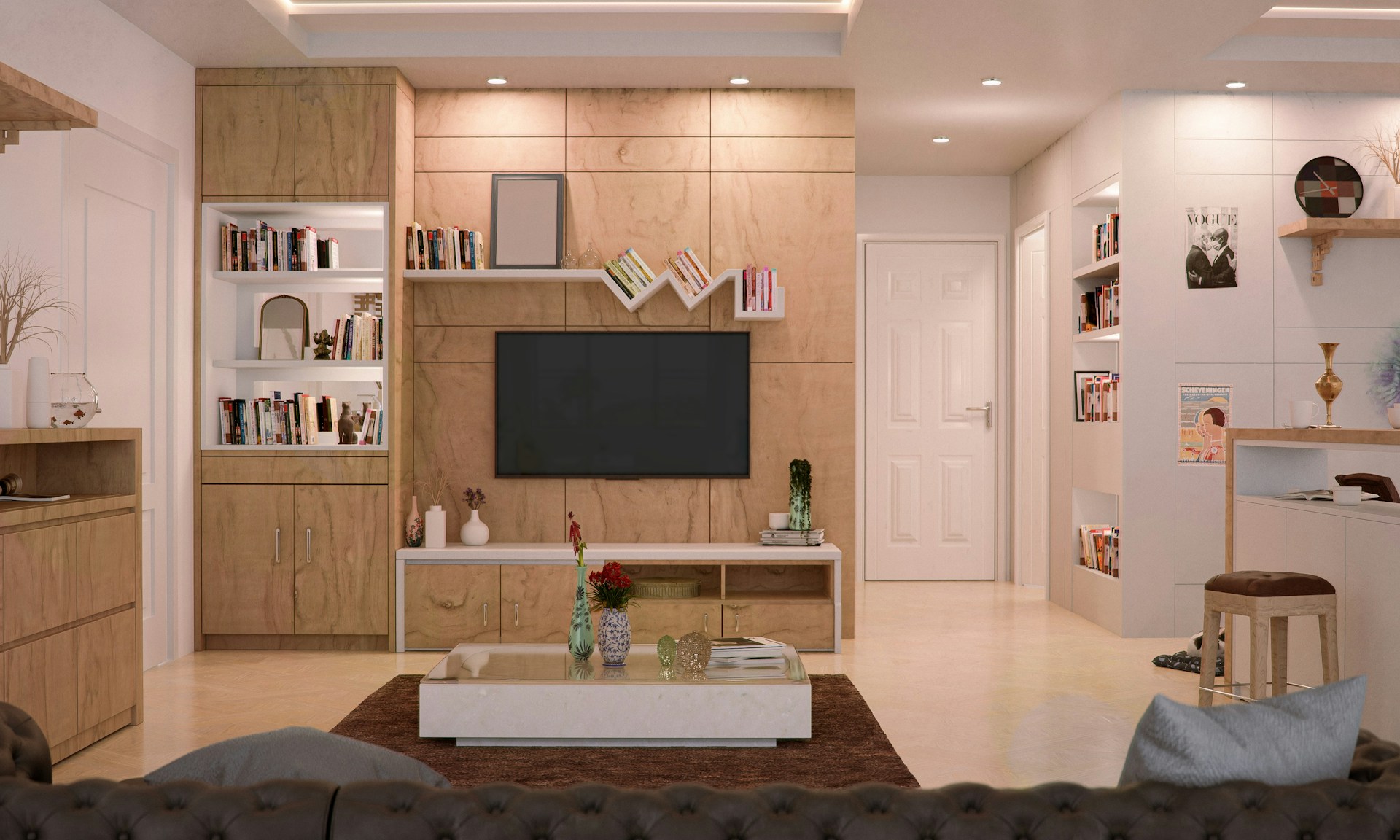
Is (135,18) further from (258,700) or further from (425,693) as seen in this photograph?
(425,693)

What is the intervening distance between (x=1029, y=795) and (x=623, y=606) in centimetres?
242

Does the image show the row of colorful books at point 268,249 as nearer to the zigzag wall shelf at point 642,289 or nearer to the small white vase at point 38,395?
the zigzag wall shelf at point 642,289

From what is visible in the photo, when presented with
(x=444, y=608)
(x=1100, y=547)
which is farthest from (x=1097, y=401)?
(x=444, y=608)

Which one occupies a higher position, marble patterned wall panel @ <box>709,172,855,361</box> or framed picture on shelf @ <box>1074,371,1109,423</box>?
marble patterned wall panel @ <box>709,172,855,361</box>

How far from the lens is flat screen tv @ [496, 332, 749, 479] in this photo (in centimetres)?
548

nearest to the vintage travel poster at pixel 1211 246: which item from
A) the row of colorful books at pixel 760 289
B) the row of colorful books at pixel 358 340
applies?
the row of colorful books at pixel 760 289

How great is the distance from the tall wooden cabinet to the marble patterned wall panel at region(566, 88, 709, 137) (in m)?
0.88

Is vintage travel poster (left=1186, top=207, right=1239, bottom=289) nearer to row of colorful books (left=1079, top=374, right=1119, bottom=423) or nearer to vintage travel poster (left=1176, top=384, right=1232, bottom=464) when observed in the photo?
vintage travel poster (left=1176, top=384, right=1232, bottom=464)

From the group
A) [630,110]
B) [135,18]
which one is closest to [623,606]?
[630,110]

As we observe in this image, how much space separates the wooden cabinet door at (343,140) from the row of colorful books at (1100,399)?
3891mm

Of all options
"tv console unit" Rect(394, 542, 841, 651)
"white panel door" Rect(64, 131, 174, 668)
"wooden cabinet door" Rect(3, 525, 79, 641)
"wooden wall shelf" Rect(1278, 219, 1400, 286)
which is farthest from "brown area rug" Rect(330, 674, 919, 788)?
"wooden wall shelf" Rect(1278, 219, 1400, 286)

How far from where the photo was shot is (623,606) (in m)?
3.66

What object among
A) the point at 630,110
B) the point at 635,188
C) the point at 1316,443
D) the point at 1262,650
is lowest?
the point at 1262,650

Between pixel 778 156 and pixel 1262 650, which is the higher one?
pixel 778 156
